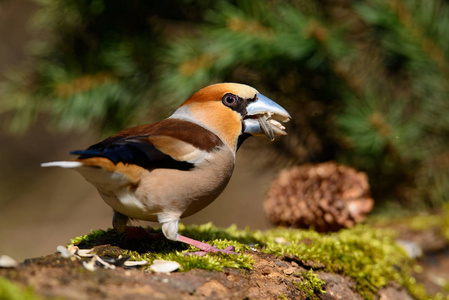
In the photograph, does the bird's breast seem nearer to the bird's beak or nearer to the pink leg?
the pink leg

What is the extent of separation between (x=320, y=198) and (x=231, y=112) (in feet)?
4.03

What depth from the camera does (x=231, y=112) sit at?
101 inches

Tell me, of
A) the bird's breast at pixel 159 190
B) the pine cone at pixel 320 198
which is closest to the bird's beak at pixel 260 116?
the bird's breast at pixel 159 190

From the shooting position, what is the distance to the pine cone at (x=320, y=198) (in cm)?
337

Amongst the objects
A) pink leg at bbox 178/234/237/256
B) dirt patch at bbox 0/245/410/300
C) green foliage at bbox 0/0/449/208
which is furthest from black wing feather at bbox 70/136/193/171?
green foliage at bbox 0/0/449/208

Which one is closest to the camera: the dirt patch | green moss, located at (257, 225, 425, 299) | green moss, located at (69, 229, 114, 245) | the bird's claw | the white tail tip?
the dirt patch

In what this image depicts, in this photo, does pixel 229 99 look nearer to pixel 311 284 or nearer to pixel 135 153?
pixel 135 153

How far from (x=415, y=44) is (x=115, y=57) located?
2303 mm

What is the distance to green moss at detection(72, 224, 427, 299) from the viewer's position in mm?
2127

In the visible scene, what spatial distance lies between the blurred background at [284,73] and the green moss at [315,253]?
0.88 metres

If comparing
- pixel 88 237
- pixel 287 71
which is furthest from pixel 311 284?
pixel 287 71

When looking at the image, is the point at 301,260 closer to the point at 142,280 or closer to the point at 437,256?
the point at 142,280

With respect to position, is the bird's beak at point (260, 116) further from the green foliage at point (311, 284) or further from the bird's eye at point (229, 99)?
the green foliage at point (311, 284)

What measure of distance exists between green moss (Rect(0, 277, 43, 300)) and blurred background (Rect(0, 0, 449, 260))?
2.22 m
